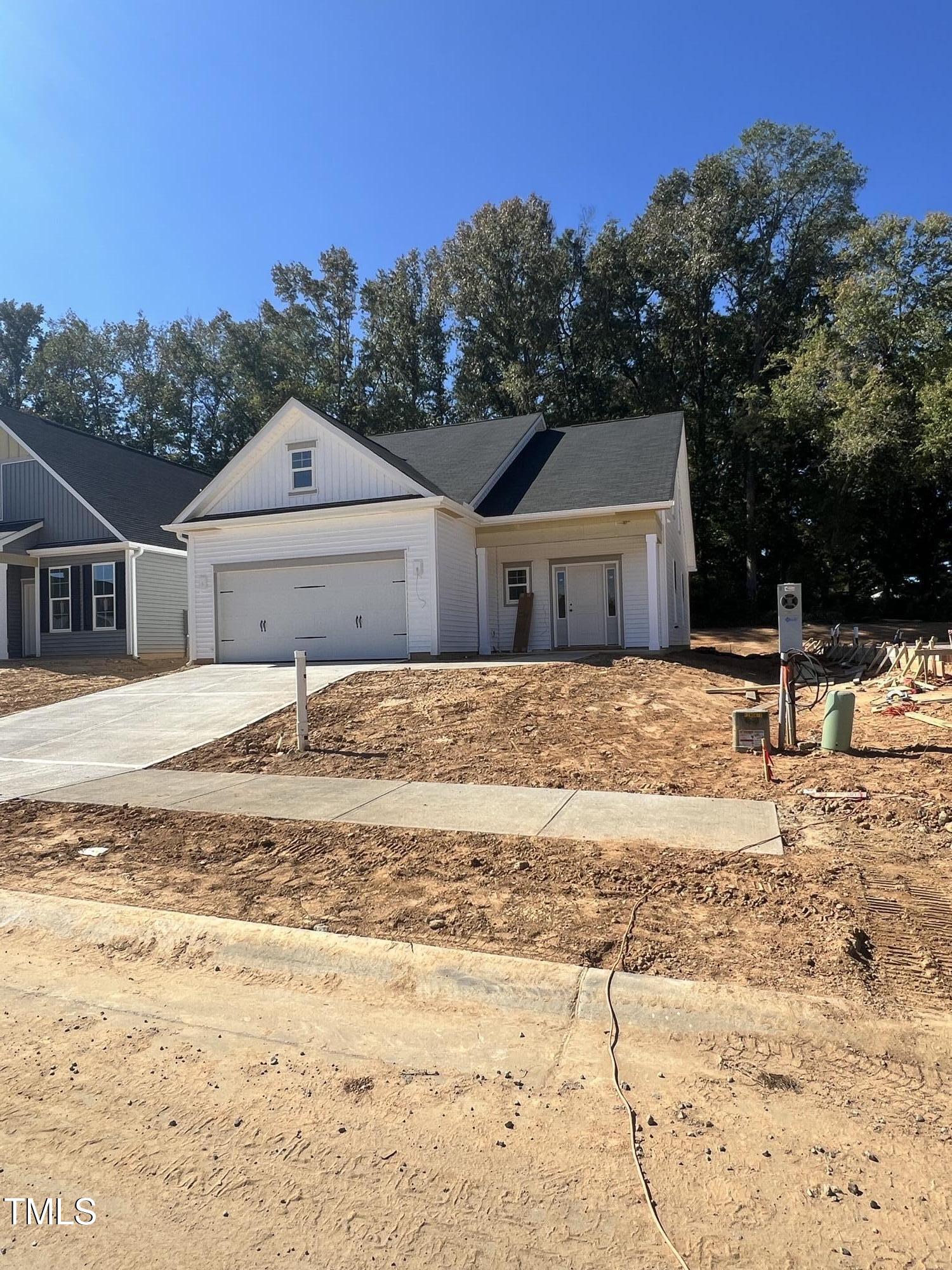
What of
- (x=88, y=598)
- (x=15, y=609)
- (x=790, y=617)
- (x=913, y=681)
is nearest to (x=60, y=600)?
(x=88, y=598)

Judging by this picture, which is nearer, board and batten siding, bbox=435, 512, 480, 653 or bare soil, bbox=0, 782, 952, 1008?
bare soil, bbox=0, 782, 952, 1008

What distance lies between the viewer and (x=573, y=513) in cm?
1677

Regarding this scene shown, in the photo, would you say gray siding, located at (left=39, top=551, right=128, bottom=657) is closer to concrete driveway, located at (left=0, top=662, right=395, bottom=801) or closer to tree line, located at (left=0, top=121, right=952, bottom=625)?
concrete driveway, located at (left=0, top=662, right=395, bottom=801)

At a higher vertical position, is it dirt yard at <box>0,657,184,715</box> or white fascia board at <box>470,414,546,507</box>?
white fascia board at <box>470,414,546,507</box>

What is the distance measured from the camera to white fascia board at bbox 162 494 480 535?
16156 millimetres

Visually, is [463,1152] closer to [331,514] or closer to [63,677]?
[331,514]

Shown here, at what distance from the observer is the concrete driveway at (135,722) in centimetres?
929

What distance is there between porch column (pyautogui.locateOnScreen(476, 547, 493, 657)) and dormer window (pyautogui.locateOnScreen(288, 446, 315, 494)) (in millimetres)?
4189

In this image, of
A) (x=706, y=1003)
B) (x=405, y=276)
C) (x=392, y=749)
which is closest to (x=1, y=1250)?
(x=706, y=1003)

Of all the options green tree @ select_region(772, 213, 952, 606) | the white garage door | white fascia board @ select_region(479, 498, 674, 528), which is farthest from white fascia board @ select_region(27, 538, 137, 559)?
green tree @ select_region(772, 213, 952, 606)

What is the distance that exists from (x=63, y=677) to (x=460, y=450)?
11.5m

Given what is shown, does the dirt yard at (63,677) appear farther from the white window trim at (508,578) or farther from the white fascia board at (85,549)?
the white window trim at (508,578)

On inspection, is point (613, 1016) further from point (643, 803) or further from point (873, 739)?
point (873, 739)

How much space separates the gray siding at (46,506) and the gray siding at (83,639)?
52 centimetres
